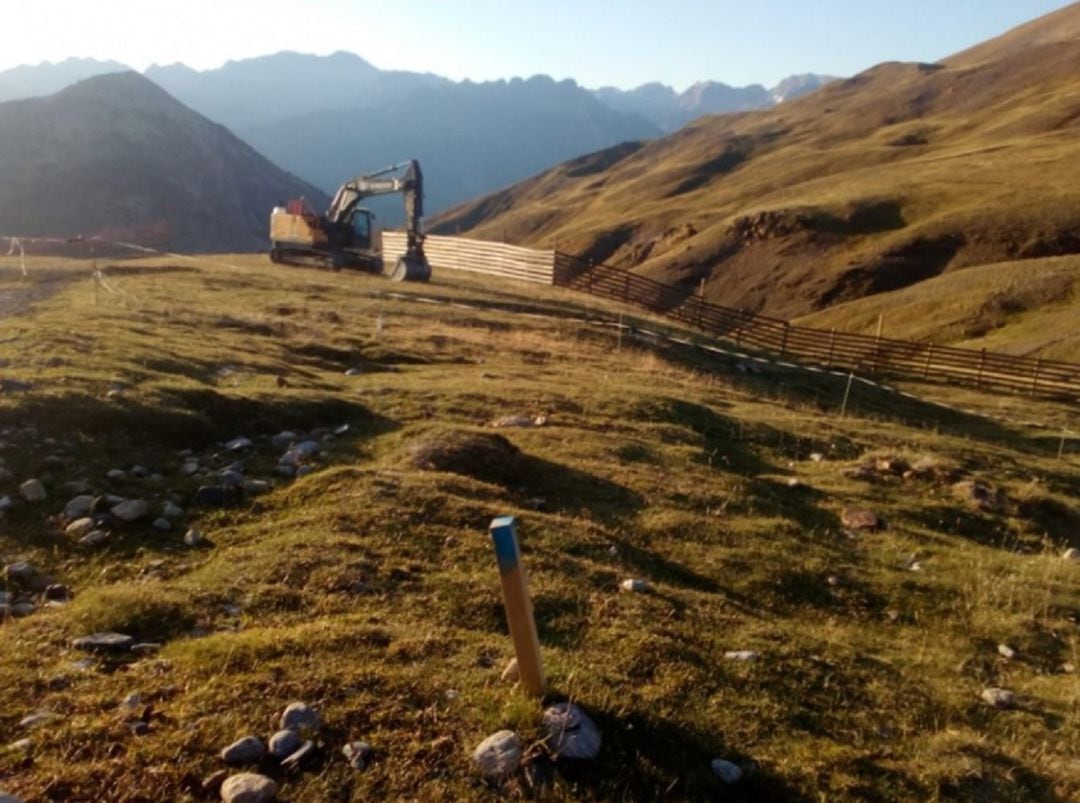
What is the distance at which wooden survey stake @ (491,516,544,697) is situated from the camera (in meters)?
4.84

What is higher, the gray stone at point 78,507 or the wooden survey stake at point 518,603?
the wooden survey stake at point 518,603

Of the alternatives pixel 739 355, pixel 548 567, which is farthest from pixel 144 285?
pixel 548 567

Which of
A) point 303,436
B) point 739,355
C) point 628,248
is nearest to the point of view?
point 303,436

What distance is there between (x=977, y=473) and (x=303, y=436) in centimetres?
1129

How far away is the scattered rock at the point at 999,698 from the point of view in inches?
266

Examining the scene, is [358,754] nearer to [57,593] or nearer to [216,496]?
[57,593]

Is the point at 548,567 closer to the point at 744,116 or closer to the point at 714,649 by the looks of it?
the point at 714,649

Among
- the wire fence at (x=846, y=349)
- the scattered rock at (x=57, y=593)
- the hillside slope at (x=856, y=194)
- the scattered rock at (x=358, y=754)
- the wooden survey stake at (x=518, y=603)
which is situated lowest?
the wire fence at (x=846, y=349)

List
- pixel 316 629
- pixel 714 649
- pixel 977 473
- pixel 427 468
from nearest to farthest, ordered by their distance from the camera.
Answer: pixel 316 629 < pixel 714 649 < pixel 427 468 < pixel 977 473

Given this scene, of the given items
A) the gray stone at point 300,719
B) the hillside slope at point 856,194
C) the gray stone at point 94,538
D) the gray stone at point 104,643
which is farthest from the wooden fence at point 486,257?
the gray stone at point 300,719

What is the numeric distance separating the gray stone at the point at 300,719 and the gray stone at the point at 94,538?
3800mm

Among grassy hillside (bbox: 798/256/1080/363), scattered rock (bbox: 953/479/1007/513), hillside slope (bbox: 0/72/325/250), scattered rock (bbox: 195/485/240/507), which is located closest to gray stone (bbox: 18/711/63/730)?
scattered rock (bbox: 195/485/240/507)

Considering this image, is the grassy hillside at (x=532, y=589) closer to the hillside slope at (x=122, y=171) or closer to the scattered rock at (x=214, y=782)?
the scattered rock at (x=214, y=782)

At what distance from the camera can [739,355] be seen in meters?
29.0
